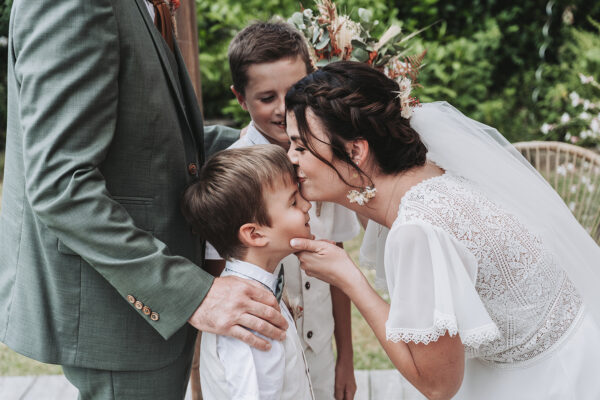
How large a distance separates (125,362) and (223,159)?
27.5 inches

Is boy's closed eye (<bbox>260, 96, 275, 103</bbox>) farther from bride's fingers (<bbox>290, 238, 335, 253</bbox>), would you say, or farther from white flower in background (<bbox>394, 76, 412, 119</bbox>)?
bride's fingers (<bbox>290, 238, 335, 253</bbox>)

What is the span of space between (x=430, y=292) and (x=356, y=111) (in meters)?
0.61

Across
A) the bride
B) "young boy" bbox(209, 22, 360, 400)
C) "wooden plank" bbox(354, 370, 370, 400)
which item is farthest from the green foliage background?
the bride

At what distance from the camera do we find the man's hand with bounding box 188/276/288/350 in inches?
65.6

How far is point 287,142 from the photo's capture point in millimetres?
2539

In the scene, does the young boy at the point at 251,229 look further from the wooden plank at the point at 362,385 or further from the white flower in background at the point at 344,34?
the wooden plank at the point at 362,385

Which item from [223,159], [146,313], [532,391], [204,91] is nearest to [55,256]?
[146,313]

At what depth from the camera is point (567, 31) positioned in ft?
26.5

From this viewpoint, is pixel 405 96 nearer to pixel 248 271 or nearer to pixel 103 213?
pixel 248 271

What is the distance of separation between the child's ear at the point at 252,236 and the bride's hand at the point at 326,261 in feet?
0.31

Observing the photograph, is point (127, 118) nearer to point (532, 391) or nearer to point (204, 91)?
point (532, 391)

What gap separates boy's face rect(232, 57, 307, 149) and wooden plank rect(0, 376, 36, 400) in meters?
2.30

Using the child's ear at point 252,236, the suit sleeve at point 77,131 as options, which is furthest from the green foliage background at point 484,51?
the suit sleeve at point 77,131

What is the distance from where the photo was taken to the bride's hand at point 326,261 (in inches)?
77.0
